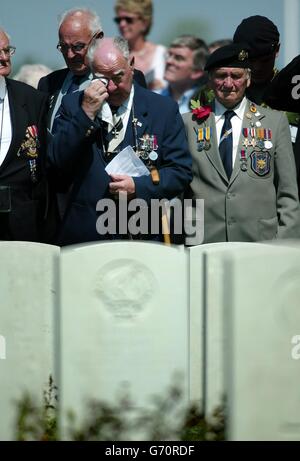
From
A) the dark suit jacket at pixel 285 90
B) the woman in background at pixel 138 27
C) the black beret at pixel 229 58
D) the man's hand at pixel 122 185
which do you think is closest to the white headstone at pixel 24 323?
the man's hand at pixel 122 185

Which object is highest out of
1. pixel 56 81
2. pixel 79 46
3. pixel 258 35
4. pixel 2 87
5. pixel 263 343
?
pixel 258 35

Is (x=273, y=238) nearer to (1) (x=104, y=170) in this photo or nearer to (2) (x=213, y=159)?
(2) (x=213, y=159)

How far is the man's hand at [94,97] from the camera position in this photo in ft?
23.0

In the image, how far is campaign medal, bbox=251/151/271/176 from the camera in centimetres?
750

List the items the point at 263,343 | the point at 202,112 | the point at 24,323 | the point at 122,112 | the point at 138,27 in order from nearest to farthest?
1. the point at 263,343
2. the point at 24,323
3. the point at 122,112
4. the point at 202,112
5. the point at 138,27

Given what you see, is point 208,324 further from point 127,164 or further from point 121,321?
point 127,164

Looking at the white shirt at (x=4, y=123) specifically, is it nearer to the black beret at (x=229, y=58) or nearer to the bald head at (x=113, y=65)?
the bald head at (x=113, y=65)

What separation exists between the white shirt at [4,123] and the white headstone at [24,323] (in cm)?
155

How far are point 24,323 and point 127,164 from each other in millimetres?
1705

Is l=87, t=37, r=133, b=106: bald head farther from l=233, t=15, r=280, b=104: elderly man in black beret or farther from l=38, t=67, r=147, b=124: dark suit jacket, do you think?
l=233, t=15, r=280, b=104: elderly man in black beret

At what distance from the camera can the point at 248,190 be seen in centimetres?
750

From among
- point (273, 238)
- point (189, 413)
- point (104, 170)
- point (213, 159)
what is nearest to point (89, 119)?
point (104, 170)

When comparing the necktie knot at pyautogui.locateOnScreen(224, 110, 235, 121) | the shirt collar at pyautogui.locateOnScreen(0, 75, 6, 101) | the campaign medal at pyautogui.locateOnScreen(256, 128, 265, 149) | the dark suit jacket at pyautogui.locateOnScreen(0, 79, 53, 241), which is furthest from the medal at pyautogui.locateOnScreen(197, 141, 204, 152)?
the shirt collar at pyautogui.locateOnScreen(0, 75, 6, 101)

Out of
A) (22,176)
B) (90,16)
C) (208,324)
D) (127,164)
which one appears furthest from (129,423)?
(90,16)
